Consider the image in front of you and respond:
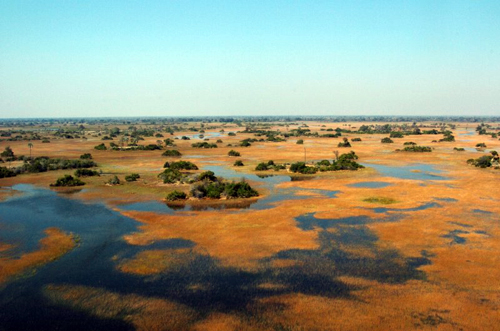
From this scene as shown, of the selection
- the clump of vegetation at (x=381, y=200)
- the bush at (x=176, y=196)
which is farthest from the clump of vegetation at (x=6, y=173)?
the clump of vegetation at (x=381, y=200)

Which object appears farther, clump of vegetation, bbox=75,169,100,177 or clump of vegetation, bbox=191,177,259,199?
clump of vegetation, bbox=75,169,100,177

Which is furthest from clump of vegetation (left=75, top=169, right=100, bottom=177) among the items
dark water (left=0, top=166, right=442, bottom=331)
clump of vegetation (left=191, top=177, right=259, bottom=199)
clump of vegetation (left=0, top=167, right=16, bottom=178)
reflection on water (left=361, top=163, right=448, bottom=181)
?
reflection on water (left=361, top=163, right=448, bottom=181)

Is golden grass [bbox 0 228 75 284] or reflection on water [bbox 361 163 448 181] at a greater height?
reflection on water [bbox 361 163 448 181]

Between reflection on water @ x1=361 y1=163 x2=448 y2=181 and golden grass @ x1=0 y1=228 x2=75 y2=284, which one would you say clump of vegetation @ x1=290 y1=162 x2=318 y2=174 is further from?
golden grass @ x1=0 y1=228 x2=75 y2=284

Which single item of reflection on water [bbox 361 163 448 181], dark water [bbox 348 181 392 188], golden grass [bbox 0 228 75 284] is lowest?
golden grass [bbox 0 228 75 284]

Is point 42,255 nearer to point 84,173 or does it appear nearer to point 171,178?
point 171,178

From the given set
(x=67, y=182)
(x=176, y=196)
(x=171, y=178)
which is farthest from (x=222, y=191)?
(x=67, y=182)

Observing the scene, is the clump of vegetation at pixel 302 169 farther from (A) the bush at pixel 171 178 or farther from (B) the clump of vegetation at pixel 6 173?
(B) the clump of vegetation at pixel 6 173

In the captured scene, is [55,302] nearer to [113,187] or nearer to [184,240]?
[184,240]
